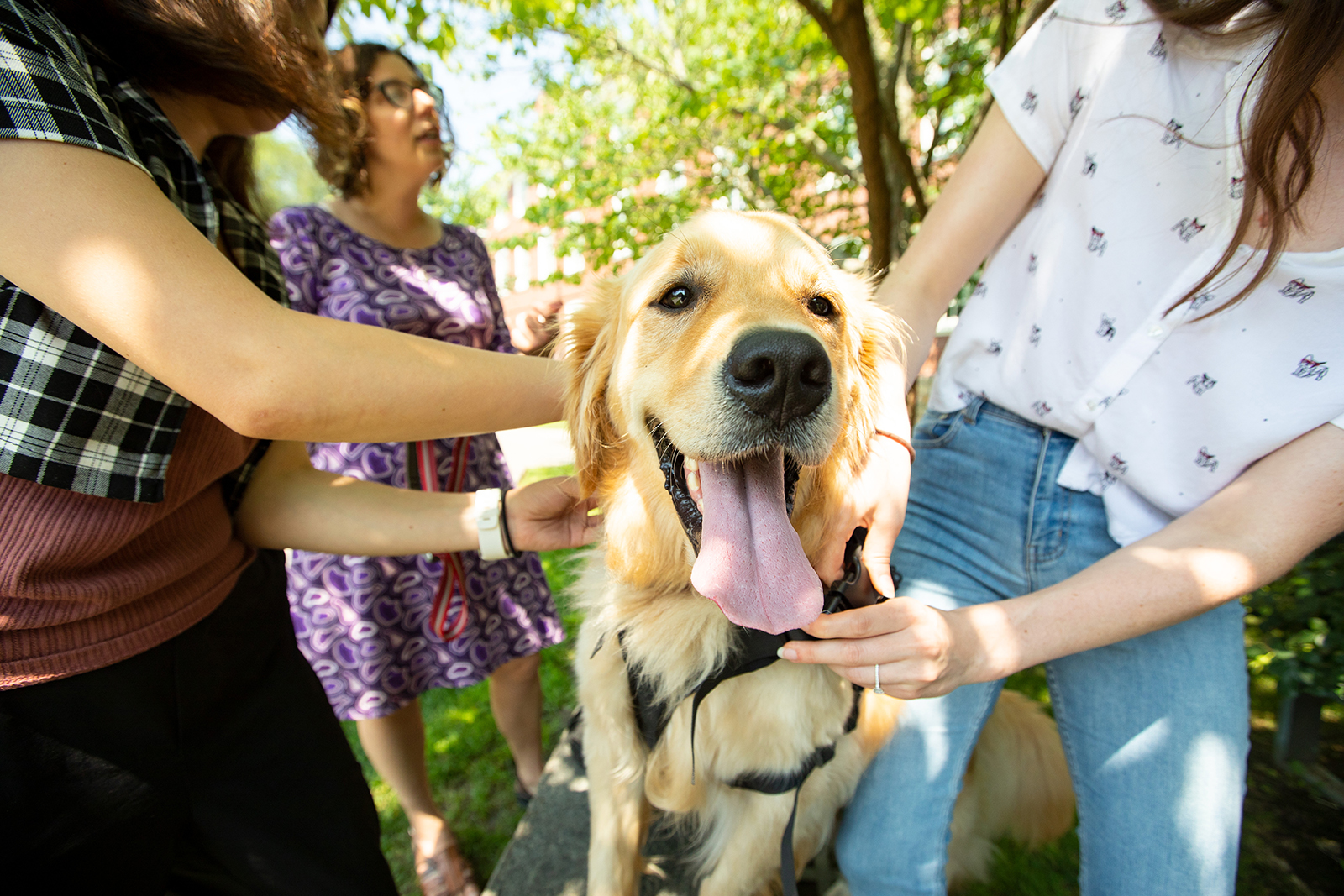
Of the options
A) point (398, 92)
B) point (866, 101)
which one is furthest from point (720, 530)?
point (866, 101)

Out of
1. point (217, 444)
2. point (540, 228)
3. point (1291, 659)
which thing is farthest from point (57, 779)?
point (540, 228)

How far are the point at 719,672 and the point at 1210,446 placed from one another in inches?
52.9

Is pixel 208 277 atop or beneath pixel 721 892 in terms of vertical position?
atop

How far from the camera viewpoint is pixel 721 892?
192cm

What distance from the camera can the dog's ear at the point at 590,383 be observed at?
185cm

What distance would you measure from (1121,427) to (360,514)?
209cm

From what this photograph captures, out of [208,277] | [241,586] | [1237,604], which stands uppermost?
[208,277]

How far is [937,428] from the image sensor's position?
2111 millimetres

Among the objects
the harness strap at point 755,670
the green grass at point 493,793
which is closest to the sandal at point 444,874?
the green grass at point 493,793

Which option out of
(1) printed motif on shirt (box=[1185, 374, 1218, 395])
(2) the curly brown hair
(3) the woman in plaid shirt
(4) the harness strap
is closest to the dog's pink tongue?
(4) the harness strap

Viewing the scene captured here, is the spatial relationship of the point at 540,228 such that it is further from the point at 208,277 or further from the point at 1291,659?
the point at 1291,659

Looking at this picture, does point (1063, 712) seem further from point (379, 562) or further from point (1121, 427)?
point (379, 562)

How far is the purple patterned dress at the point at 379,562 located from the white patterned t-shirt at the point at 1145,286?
209 centimetres

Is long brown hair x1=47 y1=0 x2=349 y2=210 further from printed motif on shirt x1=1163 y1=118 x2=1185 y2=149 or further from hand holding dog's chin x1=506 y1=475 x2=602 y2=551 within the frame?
printed motif on shirt x1=1163 y1=118 x2=1185 y2=149
